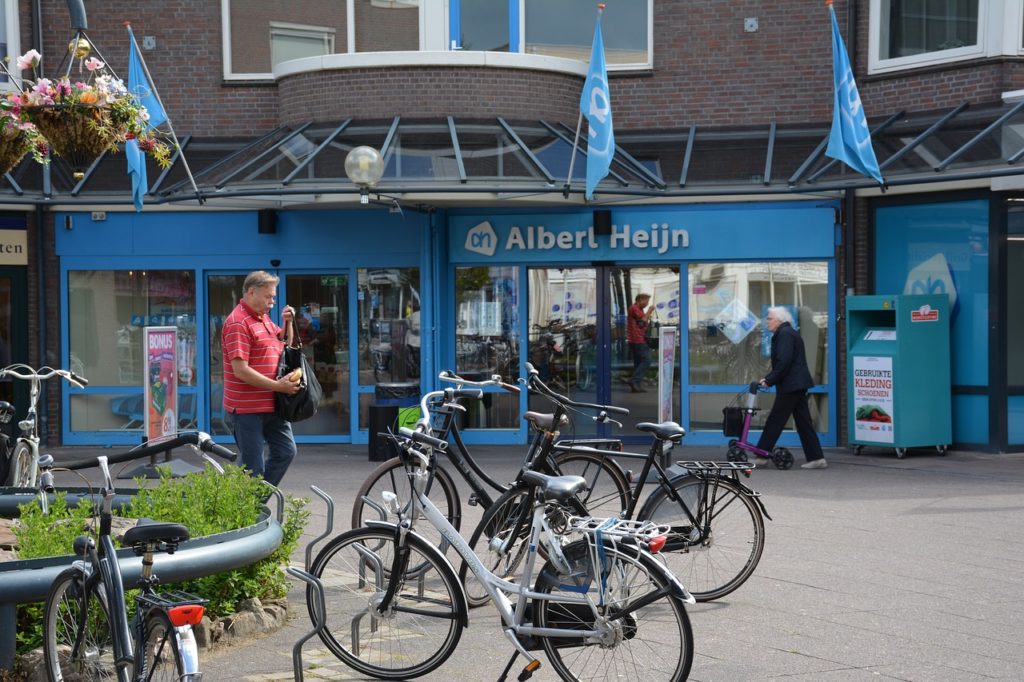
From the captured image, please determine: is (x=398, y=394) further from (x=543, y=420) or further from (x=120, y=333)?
(x=543, y=420)

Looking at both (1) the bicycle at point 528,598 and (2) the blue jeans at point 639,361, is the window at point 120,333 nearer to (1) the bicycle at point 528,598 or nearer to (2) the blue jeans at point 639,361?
(2) the blue jeans at point 639,361

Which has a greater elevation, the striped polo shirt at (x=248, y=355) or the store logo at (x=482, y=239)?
the store logo at (x=482, y=239)

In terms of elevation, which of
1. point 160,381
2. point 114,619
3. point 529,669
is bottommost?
point 529,669

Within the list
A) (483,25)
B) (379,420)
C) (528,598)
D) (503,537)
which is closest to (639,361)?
(379,420)

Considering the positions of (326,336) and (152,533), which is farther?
(326,336)

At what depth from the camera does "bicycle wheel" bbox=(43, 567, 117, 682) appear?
471 centimetres

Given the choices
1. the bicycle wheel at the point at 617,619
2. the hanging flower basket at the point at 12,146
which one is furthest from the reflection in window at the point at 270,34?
the bicycle wheel at the point at 617,619

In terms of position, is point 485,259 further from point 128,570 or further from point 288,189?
point 128,570

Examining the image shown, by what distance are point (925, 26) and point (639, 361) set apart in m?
Result: 5.32

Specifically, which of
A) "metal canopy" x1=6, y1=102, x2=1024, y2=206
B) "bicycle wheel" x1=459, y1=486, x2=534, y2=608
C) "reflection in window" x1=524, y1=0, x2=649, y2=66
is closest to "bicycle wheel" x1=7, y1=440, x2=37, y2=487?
"bicycle wheel" x1=459, y1=486, x2=534, y2=608

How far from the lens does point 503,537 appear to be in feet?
21.0

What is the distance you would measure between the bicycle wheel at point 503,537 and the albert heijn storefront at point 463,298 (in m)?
8.53

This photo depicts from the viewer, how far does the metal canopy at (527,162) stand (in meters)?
13.2

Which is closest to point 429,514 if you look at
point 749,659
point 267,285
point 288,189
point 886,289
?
point 749,659
